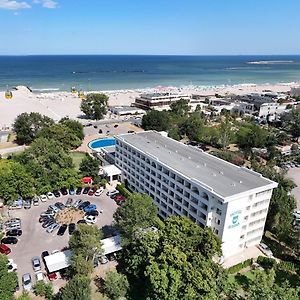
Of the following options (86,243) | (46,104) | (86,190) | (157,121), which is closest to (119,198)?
(86,190)

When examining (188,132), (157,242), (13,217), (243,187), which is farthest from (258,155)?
(13,217)

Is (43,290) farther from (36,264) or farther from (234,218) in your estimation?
(234,218)

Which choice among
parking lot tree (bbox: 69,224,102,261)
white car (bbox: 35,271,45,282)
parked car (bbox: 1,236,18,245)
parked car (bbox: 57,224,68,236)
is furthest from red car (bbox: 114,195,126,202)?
white car (bbox: 35,271,45,282)

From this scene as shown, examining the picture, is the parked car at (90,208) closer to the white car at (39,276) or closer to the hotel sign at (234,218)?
the white car at (39,276)

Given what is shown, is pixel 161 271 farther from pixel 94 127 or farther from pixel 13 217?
pixel 94 127

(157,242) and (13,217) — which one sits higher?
(157,242)

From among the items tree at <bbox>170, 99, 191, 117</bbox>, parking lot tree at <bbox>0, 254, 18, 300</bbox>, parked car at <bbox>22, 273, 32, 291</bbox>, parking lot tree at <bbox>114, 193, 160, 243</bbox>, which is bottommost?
parked car at <bbox>22, 273, 32, 291</bbox>

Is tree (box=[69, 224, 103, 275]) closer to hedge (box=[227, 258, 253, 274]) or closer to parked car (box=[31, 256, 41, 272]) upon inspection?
parked car (box=[31, 256, 41, 272])
